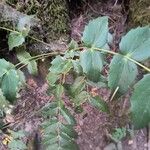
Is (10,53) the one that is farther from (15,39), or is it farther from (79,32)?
(15,39)

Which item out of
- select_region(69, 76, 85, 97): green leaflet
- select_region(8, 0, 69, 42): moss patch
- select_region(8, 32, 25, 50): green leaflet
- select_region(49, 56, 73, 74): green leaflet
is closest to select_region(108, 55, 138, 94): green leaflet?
select_region(49, 56, 73, 74): green leaflet

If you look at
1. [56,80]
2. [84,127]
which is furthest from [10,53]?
[56,80]

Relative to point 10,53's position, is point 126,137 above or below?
below

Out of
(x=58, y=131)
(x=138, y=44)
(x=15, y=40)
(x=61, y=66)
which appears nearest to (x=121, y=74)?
(x=138, y=44)

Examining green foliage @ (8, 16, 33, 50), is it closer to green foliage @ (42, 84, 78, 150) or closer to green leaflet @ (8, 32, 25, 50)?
green leaflet @ (8, 32, 25, 50)

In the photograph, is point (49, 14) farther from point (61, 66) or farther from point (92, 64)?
point (92, 64)

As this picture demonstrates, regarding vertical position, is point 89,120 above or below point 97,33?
above

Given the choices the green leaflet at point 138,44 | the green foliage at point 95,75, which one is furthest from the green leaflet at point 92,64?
the green leaflet at point 138,44
